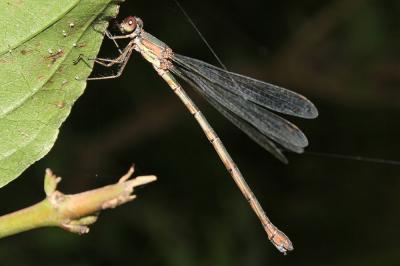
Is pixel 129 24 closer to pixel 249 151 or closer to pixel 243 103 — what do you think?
pixel 243 103

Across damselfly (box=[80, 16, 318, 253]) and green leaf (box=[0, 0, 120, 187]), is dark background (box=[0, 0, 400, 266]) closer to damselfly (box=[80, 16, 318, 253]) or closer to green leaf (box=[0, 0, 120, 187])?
damselfly (box=[80, 16, 318, 253])

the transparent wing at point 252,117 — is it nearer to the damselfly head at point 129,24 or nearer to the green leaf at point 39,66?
the damselfly head at point 129,24

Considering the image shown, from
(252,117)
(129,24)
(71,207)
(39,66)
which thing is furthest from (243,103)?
(71,207)

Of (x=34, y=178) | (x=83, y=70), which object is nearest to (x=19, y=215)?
(x=83, y=70)

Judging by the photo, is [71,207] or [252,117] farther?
[252,117]

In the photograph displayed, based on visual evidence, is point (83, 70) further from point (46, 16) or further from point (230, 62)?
point (230, 62)

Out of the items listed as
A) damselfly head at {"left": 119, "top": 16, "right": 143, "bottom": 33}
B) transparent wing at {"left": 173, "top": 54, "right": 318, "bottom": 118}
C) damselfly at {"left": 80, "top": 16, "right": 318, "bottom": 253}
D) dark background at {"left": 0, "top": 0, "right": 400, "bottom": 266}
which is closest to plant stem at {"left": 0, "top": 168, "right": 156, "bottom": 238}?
damselfly head at {"left": 119, "top": 16, "right": 143, "bottom": 33}
